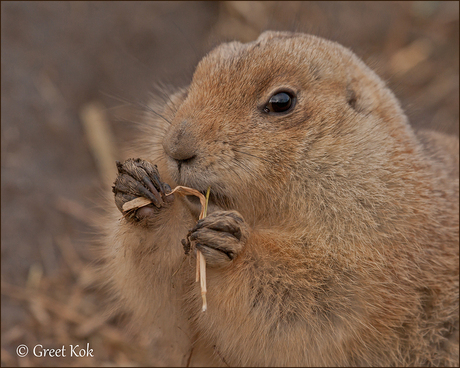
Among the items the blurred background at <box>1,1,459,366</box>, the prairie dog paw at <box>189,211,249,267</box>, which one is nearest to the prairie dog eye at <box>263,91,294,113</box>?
the prairie dog paw at <box>189,211,249,267</box>

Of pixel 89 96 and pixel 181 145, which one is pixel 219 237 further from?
pixel 89 96

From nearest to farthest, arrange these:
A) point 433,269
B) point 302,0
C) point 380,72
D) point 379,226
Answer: point 379,226 → point 433,269 → point 380,72 → point 302,0

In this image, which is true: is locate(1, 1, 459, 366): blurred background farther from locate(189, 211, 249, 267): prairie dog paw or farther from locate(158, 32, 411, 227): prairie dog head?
locate(189, 211, 249, 267): prairie dog paw

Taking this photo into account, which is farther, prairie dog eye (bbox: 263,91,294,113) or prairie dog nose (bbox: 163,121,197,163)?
prairie dog eye (bbox: 263,91,294,113)

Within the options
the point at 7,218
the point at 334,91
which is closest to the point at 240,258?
the point at 334,91

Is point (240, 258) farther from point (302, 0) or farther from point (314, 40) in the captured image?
point (302, 0)

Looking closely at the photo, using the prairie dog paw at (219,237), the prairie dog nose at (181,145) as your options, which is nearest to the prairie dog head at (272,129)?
the prairie dog nose at (181,145)

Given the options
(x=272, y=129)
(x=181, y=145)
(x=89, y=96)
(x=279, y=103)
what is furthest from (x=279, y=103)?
(x=89, y=96)

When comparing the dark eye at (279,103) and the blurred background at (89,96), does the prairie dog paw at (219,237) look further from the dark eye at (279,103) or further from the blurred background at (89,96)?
the blurred background at (89,96)
